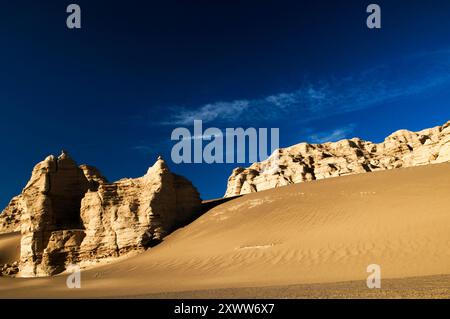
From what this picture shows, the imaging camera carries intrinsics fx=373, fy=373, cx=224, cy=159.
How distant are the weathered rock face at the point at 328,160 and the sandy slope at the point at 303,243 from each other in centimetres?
4373

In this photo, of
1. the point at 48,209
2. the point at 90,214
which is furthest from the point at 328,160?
the point at 48,209

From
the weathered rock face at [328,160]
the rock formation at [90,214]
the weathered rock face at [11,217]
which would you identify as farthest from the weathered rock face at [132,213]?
the weathered rock face at [328,160]

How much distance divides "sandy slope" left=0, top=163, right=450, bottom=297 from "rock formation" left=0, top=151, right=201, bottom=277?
1.65 meters

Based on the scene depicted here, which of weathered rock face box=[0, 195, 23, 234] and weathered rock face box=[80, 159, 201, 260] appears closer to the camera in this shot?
weathered rock face box=[80, 159, 201, 260]

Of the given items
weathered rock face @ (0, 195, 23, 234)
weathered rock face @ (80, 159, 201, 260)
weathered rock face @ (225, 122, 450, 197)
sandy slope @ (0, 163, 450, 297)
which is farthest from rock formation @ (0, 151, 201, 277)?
weathered rock face @ (225, 122, 450, 197)

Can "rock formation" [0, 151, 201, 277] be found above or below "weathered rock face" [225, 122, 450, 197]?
below

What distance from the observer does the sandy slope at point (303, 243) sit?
12.5 meters

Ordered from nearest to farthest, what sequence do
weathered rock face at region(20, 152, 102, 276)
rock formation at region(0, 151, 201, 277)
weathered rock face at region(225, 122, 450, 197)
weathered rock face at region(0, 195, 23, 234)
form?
rock formation at region(0, 151, 201, 277)
weathered rock face at region(20, 152, 102, 276)
weathered rock face at region(0, 195, 23, 234)
weathered rock face at region(225, 122, 450, 197)

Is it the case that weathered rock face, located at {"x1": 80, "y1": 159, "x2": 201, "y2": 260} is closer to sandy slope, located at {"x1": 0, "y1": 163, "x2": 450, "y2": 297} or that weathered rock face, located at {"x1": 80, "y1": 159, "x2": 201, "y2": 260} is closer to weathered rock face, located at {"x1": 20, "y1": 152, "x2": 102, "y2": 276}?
sandy slope, located at {"x1": 0, "y1": 163, "x2": 450, "y2": 297}

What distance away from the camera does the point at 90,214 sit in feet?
81.3

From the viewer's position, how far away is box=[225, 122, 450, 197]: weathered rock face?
71.2 metres

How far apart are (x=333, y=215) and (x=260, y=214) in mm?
4959

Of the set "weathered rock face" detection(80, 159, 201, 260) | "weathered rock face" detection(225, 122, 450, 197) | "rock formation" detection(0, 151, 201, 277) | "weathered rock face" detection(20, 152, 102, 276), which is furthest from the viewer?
"weathered rock face" detection(225, 122, 450, 197)

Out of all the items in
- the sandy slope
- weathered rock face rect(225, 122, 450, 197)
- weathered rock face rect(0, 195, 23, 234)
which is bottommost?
the sandy slope
